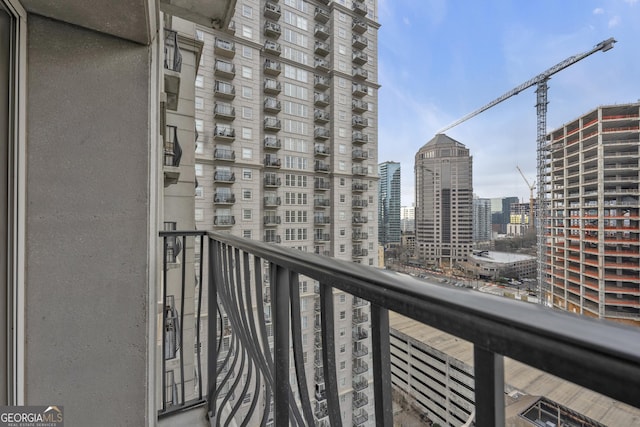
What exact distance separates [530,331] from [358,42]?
47.0 feet

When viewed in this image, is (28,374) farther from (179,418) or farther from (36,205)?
(179,418)

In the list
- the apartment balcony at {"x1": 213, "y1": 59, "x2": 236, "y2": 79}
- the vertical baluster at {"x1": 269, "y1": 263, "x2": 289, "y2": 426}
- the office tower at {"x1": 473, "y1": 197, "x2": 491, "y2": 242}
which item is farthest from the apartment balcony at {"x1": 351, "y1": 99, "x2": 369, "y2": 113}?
the vertical baluster at {"x1": 269, "y1": 263, "x2": 289, "y2": 426}

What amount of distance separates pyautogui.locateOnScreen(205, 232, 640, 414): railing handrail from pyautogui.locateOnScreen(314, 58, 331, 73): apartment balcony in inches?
503

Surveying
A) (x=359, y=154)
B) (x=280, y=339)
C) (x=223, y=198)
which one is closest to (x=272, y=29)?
(x=359, y=154)

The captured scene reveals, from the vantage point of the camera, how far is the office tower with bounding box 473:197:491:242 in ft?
13.0

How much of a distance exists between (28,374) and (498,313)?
0.98 meters

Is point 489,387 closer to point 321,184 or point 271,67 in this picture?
point 321,184

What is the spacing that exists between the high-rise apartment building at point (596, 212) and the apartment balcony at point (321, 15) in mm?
10699

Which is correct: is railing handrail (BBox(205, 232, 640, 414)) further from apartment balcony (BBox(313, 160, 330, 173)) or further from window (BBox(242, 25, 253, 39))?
window (BBox(242, 25, 253, 39))

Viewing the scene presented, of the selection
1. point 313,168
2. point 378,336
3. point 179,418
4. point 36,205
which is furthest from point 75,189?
point 313,168

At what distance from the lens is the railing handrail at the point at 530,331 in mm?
150

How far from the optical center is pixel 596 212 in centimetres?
354

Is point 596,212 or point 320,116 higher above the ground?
point 320,116

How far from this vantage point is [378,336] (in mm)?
315
